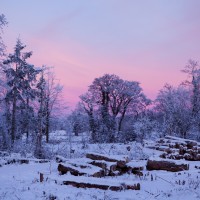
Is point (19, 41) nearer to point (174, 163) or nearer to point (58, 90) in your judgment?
point (58, 90)

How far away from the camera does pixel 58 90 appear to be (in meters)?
34.3

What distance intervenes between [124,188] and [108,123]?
27.8m

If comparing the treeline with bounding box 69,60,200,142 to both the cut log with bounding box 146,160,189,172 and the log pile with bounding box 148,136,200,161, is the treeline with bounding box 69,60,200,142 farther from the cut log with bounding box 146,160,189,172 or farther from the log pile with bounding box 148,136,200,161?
A: the cut log with bounding box 146,160,189,172

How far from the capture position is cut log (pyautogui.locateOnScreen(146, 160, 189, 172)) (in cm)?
1205

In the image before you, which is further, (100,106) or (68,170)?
(100,106)

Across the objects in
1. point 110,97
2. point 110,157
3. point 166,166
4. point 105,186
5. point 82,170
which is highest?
point 110,97

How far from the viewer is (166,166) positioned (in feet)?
39.8

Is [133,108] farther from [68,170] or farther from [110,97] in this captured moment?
[68,170]

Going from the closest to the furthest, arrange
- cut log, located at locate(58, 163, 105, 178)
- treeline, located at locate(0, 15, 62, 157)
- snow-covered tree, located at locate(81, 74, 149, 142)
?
cut log, located at locate(58, 163, 105, 178)
treeline, located at locate(0, 15, 62, 157)
snow-covered tree, located at locate(81, 74, 149, 142)

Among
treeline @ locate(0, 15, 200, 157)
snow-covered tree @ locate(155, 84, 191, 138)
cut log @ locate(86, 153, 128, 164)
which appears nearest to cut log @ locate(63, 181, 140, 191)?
cut log @ locate(86, 153, 128, 164)

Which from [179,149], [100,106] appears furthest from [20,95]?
[179,149]

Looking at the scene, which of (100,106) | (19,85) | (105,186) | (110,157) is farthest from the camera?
(100,106)

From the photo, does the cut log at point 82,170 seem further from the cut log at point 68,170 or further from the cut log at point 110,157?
the cut log at point 110,157

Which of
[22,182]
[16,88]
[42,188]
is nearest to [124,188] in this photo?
[42,188]
